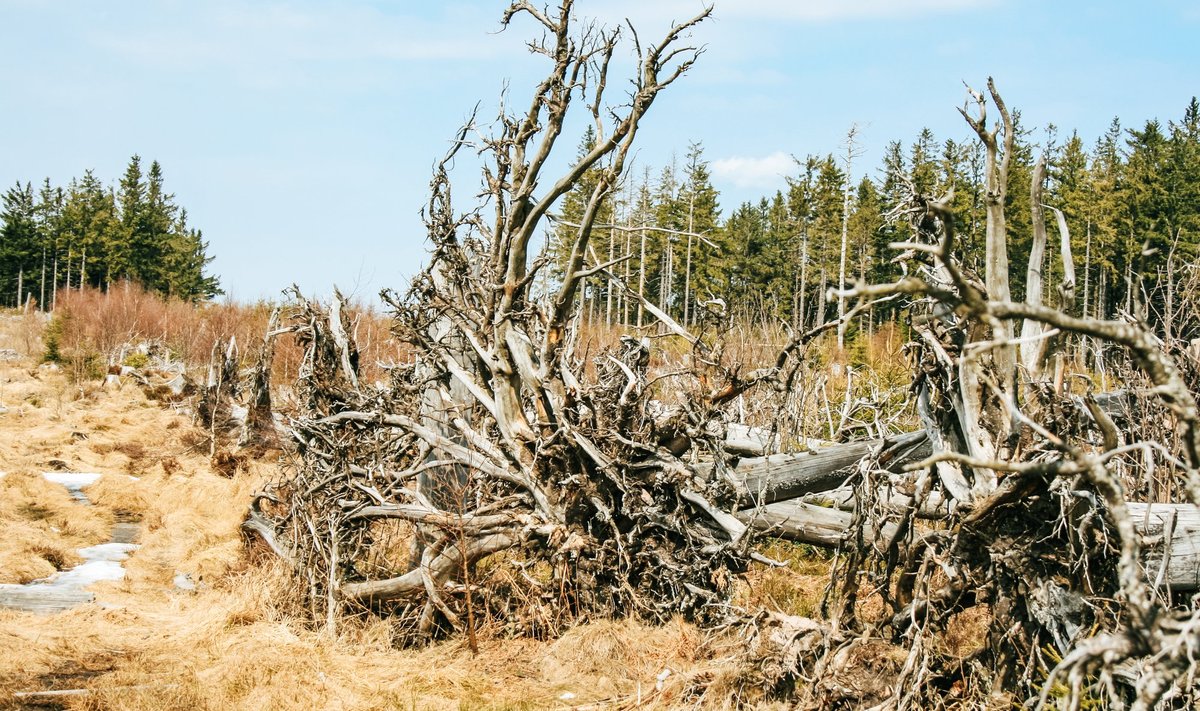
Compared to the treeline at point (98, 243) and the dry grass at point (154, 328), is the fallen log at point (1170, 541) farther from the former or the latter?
the treeline at point (98, 243)

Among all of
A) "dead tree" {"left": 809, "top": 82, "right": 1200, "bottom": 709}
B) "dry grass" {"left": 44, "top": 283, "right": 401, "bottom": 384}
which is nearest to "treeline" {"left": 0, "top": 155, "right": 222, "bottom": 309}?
"dry grass" {"left": 44, "top": 283, "right": 401, "bottom": 384}

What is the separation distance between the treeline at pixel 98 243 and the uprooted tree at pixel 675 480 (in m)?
54.4

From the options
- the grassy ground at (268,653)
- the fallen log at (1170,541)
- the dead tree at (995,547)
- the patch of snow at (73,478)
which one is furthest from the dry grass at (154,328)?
the fallen log at (1170,541)

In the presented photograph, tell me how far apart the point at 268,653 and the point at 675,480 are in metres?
3.51

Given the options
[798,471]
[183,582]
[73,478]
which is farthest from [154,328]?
[798,471]

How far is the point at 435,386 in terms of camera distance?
9438 mm

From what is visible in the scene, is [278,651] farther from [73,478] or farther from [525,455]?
[73,478]

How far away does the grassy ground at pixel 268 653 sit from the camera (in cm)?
660

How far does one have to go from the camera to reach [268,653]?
748 cm

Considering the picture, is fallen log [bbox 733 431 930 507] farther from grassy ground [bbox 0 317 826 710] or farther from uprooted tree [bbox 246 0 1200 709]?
grassy ground [bbox 0 317 826 710]

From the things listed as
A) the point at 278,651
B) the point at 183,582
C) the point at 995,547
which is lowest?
the point at 183,582

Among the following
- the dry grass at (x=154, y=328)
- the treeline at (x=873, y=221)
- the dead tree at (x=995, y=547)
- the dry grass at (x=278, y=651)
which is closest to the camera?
the dead tree at (x=995, y=547)

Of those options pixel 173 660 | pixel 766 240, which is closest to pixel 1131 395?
pixel 173 660

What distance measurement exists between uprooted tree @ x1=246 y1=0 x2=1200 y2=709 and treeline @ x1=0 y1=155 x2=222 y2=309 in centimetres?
5438
